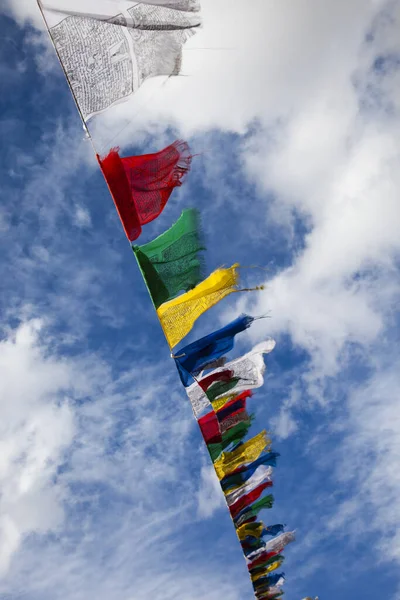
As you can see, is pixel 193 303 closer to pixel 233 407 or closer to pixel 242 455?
pixel 233 407

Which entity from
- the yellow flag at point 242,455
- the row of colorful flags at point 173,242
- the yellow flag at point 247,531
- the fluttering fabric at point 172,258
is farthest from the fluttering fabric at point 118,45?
the yellow flag at point 247,531

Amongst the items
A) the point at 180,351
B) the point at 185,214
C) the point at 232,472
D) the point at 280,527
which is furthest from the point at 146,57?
the point at 280,527

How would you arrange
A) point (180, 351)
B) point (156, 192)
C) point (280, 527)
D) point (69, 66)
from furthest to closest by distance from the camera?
1. point (280, 527)
2. point (180, 351)
3. point (156, 192)
4. point (69, 66)

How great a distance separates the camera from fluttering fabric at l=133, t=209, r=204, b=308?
1000 cm

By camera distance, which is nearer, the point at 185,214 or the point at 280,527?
the point at 185,214

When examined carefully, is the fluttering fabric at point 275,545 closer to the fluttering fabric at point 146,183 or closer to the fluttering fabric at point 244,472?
the fluttering fabric at point 244,472

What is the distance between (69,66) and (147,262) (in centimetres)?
395

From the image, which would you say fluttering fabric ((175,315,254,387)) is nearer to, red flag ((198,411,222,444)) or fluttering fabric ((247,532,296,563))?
red flag ((198,411,222,444))

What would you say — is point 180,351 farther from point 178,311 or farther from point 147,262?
point 147,262

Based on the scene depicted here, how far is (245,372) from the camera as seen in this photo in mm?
13484

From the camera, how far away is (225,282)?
10680mm

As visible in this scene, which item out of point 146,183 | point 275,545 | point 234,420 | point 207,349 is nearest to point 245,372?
point 234,420

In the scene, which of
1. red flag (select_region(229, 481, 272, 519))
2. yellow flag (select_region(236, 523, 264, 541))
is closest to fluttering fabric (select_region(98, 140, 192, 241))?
red flag (select_region(229, 481, 272, 519))

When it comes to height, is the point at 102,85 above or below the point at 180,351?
above
